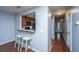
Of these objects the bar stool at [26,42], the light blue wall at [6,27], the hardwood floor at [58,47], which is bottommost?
the hardwood floor at [58,47]

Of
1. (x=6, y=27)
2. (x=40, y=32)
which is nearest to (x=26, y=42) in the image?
(x=40, y=32)

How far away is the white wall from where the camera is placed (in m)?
1.49

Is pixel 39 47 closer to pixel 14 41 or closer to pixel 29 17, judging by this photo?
pixel 14 41

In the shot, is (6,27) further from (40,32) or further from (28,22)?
(40,32)

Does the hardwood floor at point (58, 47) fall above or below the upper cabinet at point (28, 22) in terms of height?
below

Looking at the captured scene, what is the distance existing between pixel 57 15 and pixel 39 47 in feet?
2.67

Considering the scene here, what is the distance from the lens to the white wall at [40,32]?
149cm

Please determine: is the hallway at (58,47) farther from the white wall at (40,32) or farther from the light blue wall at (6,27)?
the light blue wall at (6,27)

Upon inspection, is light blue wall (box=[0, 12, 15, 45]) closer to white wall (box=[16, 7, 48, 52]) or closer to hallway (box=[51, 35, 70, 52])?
white wall (box=[16, 7, 48, 52])

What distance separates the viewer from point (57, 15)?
1851mm

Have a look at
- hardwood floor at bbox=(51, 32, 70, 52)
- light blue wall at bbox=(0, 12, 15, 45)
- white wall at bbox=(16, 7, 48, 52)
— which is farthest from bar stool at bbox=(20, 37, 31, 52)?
hardwood floor at bbox=(51, 32, 70, 52)

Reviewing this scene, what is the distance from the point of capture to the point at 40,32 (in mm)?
1488

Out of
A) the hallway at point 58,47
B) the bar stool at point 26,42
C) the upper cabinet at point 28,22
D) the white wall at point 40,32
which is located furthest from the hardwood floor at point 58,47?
the upper cabinet at point 28,22
